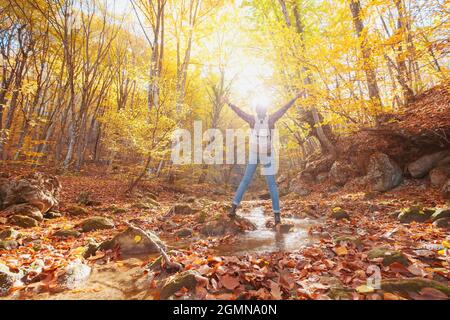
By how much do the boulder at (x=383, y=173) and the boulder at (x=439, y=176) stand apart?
4.02 feet

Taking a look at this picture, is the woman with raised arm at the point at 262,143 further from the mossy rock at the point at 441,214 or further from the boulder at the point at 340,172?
the boulder at the point at 340,172

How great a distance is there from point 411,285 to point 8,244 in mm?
4785

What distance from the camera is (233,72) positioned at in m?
18.4

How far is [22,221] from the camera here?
4742 millimetres

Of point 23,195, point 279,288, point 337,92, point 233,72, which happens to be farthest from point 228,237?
point 233,72

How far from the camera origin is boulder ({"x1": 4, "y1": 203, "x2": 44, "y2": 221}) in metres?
5.12

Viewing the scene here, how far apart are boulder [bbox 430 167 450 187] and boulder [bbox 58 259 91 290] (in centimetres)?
849

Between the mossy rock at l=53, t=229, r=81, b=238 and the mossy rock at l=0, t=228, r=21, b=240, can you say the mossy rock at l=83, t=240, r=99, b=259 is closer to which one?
the mossy rock at l=53, t=229, r=81, b=238

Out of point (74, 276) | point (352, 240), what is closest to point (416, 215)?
point (352, 240)

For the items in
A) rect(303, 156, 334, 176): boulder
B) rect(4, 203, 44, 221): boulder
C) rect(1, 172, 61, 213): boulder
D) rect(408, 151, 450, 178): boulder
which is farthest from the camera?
rect(303, 156, 334, 176): boulder

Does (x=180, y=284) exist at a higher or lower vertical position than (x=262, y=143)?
lower

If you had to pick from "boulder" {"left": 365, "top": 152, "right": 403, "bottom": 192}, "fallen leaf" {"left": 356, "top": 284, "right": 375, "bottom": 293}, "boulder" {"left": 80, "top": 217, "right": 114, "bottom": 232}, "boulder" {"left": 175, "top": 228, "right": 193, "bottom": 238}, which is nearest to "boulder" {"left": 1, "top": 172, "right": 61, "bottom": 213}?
"boulder" {"left": 80, "top": 217, "right": 114, "bottom": 232}

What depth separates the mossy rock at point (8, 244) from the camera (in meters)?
3.24

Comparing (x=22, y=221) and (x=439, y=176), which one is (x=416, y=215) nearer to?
(x=439, y=176)
